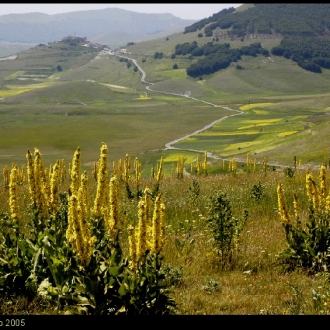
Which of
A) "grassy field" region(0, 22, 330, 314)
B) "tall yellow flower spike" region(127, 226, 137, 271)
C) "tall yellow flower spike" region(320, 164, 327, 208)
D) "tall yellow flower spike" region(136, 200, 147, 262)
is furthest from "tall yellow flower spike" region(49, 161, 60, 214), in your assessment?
"tall yellow flower spike" region(320, 164, 327, 208)

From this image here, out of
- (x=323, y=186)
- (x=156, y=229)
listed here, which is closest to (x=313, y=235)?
(x=323, y=186)

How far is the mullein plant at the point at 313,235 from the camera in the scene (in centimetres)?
962

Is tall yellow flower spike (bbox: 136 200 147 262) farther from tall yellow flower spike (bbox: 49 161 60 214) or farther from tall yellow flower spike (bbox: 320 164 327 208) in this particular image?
tall yellow flower spike (bbox: 320 164 327 208)

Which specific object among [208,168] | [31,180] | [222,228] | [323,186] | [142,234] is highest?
[31,180]

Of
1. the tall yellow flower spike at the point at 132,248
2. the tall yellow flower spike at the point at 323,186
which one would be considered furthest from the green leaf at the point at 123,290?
the tall yellow flower spike at the point at 323,186

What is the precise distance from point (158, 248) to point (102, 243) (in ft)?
3.72

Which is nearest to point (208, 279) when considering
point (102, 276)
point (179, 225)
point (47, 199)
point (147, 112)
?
point (102, 276)

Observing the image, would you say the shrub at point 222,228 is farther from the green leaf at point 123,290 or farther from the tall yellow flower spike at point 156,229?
the green leaf at point 123,290

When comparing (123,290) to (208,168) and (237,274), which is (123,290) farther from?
Answer: (208,168)

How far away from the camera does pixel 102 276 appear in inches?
274

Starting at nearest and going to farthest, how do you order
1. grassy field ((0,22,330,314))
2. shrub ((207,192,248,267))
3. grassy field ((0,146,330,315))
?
grassy field ((0,146,330,315))
grassy field ((0,22,330,314))
shrub ((207,192,248,267))

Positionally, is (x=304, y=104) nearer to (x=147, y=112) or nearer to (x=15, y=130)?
(x=147, y=112)

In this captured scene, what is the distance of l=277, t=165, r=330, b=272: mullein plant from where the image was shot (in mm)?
9625

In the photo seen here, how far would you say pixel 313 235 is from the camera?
392 inches
